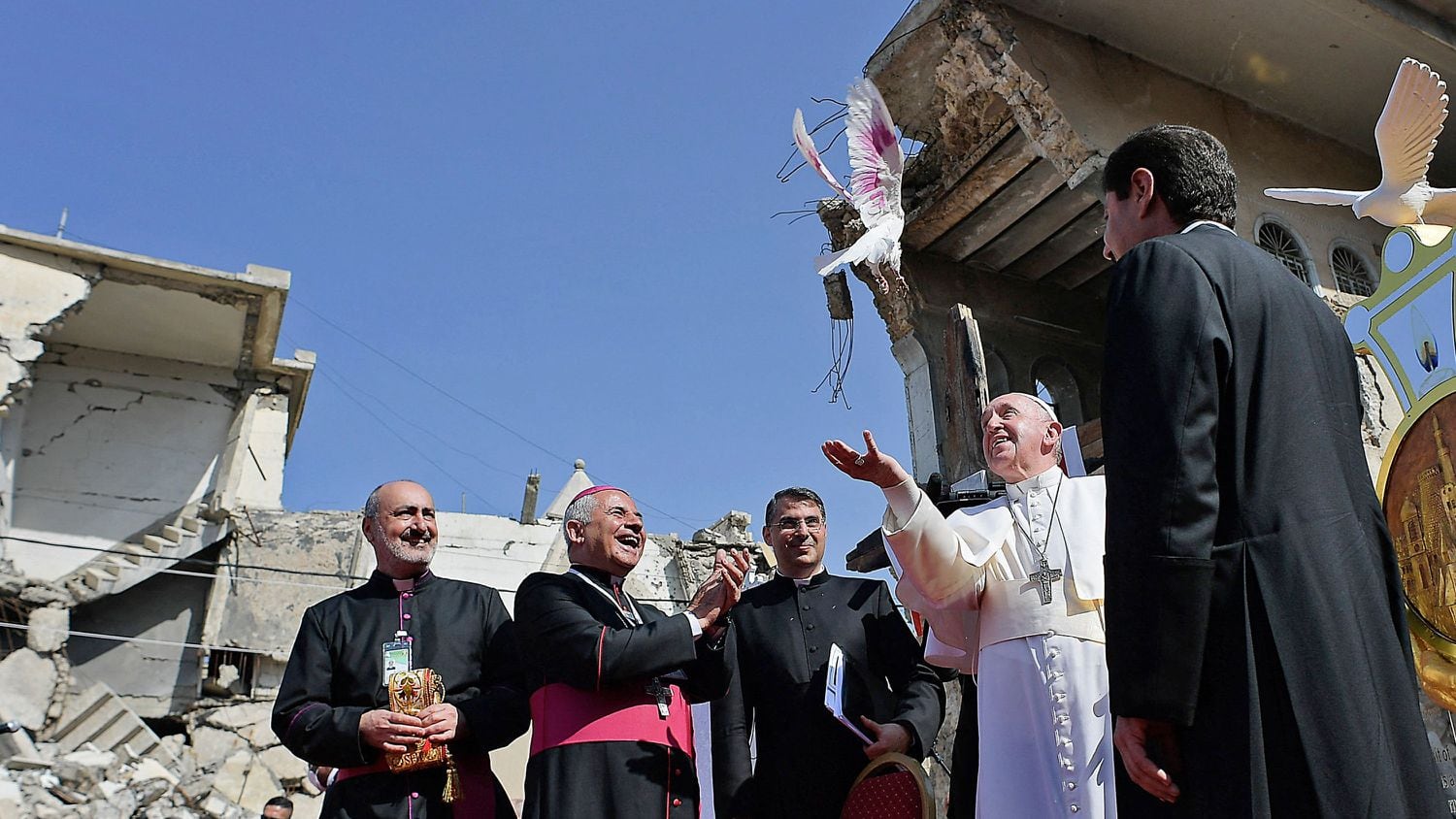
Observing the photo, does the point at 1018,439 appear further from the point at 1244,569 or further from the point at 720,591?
the point at 1244,569

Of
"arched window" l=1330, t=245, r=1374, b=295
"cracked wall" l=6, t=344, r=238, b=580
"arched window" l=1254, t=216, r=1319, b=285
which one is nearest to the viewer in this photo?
"arched window" l=1254, t=216, r=1319, b=285

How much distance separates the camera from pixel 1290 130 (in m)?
9.96

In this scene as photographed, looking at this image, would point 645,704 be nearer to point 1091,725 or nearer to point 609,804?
point 609,804

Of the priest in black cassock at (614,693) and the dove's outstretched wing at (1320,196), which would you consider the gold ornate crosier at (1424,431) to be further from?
the priest in black cassock at (614,693)

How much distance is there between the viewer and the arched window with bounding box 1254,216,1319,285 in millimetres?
9180

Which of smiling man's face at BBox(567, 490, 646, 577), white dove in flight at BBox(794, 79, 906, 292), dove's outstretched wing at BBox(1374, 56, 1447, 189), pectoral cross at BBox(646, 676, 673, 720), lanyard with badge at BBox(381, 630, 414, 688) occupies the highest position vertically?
white dove in flight at BBox(794, 79, 906, 292)

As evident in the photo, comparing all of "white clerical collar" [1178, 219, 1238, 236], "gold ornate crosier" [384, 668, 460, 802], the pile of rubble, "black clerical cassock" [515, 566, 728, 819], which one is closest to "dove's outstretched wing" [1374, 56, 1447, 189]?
"white clerical collar" [1178, 219, 1238, 236]

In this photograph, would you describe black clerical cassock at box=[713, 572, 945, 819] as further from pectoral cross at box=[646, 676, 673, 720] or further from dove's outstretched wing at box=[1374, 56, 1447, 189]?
dove's outstretched wing at box=[1374, 56, 1447, 189]

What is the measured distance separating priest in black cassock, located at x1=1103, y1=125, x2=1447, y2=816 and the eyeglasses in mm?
2452

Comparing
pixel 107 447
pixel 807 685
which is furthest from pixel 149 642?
pixel 807 685

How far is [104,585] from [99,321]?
4186 millimetres

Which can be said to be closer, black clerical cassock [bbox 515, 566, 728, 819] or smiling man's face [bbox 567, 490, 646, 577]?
black clerical cassock [bbox 515, 566, 728, 819]

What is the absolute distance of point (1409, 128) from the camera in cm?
573

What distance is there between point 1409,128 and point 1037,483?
12.6ft
